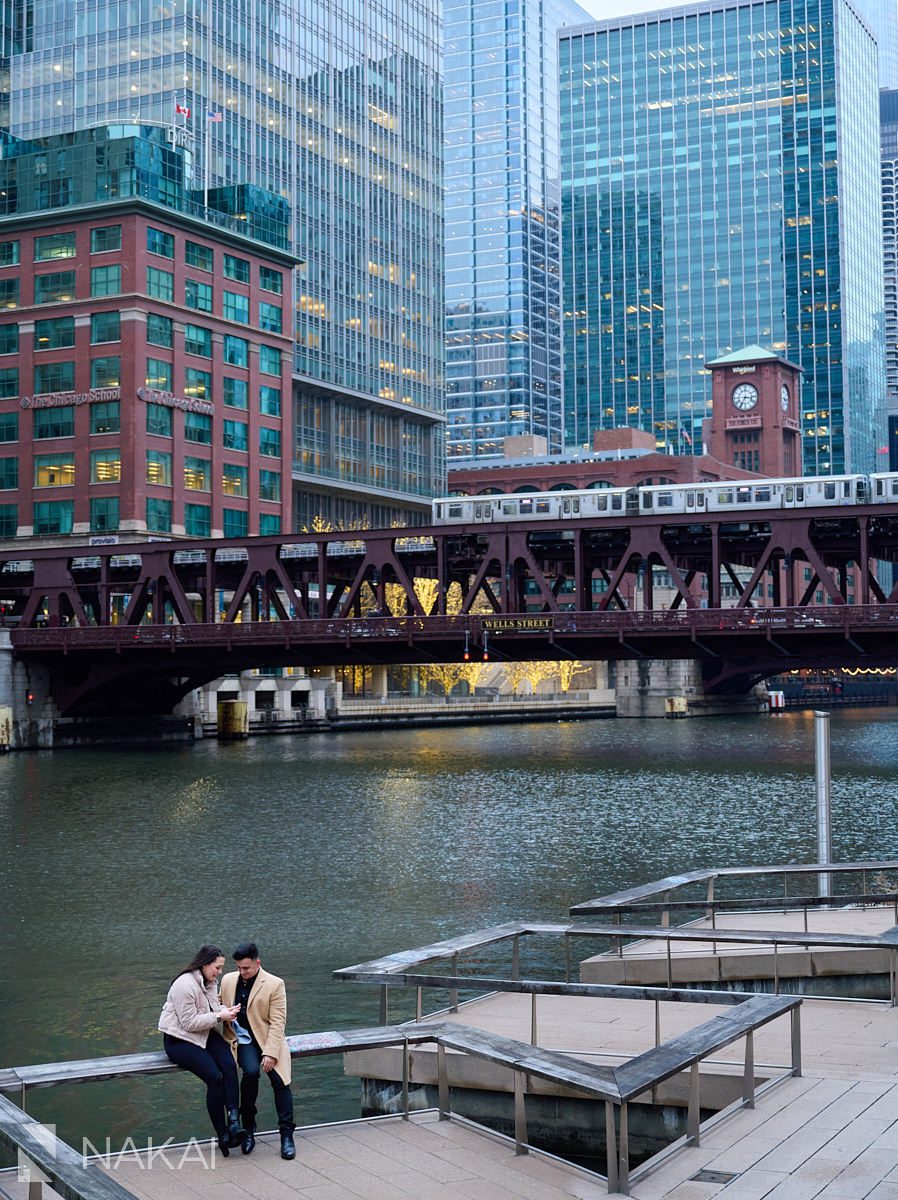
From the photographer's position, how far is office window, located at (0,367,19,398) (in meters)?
130

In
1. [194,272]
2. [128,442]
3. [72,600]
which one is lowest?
[72,600]

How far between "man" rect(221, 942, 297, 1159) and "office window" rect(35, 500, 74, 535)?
116908mm

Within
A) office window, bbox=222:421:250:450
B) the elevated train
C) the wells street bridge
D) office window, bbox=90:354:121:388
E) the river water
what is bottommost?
the river water

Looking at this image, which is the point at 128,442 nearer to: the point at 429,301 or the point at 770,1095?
the point at 429,301

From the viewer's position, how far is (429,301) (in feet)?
615

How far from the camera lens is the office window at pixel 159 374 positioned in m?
126

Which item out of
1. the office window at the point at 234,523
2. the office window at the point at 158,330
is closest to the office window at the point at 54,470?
the office window at the point at 158,330

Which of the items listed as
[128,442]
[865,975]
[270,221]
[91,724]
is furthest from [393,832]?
[270,221]

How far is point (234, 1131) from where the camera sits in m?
13.3

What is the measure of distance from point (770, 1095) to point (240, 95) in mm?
153891

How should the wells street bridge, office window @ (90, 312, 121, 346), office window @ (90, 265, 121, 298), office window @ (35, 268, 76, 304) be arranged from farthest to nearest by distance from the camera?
office window @ (35, 268, 76, 304) → office window @ (90, 265, 121, 298) → office window @ (90, 312, 121, 346) → the wells street bridge

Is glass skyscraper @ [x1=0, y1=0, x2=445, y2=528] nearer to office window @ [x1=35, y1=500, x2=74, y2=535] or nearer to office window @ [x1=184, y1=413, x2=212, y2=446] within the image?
office window @ [x1=184, y1=413, x2=212, y2=446]

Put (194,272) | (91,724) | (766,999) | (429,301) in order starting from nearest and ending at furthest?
(766,999)
(91,724)
(194,272)
(429,301)

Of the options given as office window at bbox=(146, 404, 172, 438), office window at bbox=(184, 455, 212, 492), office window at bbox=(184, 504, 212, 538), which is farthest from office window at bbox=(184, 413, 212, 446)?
office window at bbox=(184, 504, 212, 538)
